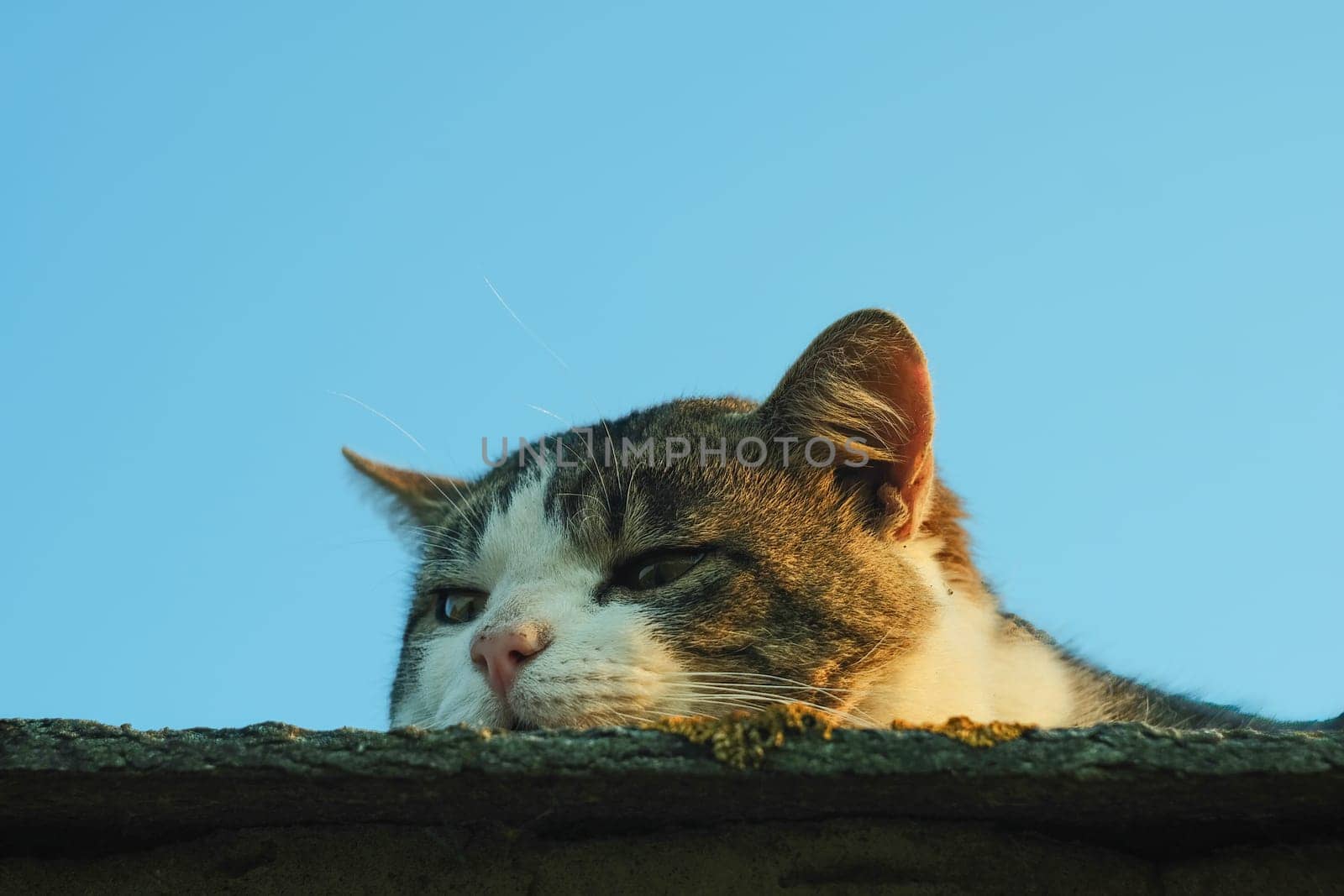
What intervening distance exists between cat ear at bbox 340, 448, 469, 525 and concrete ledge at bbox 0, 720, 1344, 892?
2471 mm

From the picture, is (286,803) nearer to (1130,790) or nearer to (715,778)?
(715,778)

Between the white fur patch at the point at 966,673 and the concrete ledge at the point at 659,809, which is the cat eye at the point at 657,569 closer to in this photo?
the white fur patch at the point at 966,673

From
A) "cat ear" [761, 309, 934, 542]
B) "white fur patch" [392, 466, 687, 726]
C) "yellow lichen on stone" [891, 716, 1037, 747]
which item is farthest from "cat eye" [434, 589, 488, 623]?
"yellow lichen on stone" [891, 716, 1037, 747]

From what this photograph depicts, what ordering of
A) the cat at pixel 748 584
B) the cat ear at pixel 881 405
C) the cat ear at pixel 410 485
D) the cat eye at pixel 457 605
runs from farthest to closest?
the cat ear at pixel 410 485
the cat eye at pixel 457 605
the cat ear at pixel 881 405
the cat at pixel 748 584

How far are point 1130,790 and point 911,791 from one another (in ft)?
0.95

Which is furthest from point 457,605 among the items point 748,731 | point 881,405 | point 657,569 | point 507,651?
point 748,731

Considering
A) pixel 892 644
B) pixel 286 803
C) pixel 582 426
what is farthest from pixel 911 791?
pixel 582 426

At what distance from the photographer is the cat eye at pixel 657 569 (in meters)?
2.89

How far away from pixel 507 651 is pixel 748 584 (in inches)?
23.7

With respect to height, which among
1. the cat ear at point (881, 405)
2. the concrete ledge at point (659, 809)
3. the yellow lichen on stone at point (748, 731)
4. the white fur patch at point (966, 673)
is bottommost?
the concrete ledge at point (659, 809)

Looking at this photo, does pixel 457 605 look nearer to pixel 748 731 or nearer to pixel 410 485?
pixel 410 485

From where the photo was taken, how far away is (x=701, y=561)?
2.90 m

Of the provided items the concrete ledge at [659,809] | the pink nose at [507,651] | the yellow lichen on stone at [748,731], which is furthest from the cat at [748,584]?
the yellow lichen on stone at [748,731]

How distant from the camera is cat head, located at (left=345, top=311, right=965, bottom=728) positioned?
2551mm
